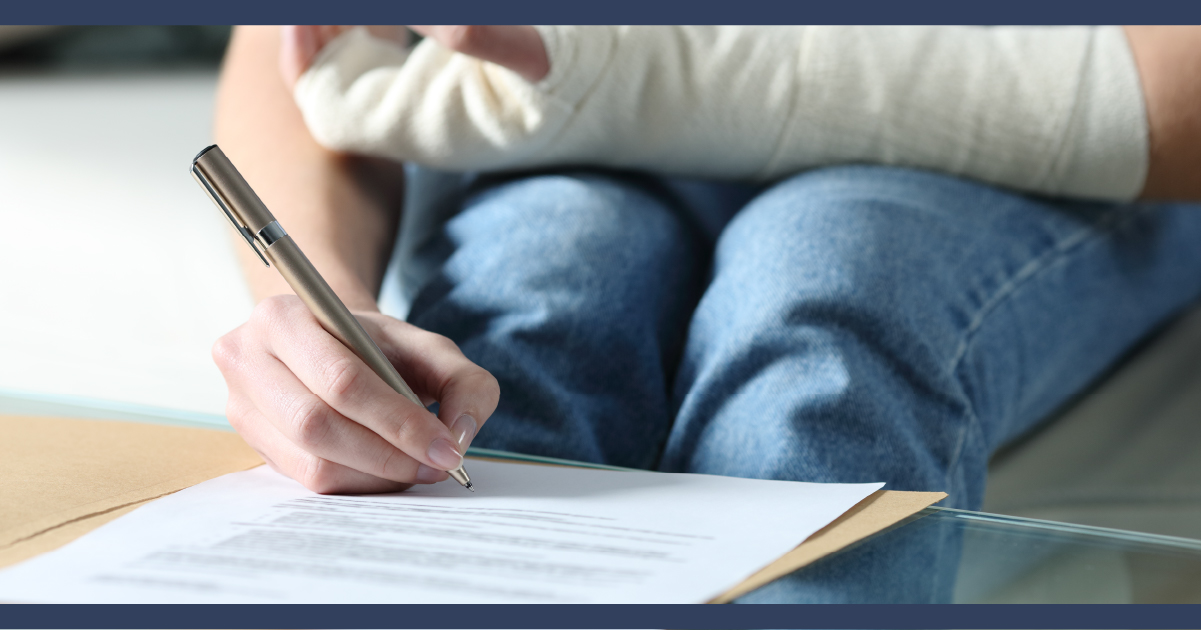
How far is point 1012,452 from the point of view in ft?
1.78

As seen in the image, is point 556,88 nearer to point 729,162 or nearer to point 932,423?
point 729,162

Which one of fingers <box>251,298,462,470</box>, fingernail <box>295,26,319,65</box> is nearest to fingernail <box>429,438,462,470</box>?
fingers <box>251,298,462,470</box>

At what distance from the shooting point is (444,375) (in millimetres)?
339

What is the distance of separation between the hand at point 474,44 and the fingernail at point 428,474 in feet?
0.73

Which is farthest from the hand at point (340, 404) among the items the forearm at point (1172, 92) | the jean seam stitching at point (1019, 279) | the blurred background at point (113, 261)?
the forearm at point (1172, 92)

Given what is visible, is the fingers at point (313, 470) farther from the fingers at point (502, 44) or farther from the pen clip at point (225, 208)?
the fingers at point (502, 44)

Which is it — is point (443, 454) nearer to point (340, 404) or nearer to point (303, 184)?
point (340, 404)

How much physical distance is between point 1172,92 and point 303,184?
0.53 meters

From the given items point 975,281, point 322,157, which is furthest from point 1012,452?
point 322,157

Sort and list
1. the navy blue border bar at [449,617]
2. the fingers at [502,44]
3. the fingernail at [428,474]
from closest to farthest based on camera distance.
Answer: the navy blue border bar at [449,617], the fingernail at [428,474], the fingers at [502,44]

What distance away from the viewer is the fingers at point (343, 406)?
302mm

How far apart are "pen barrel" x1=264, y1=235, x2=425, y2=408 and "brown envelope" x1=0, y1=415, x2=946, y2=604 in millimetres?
85

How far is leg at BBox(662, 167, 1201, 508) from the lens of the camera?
1.24 ft

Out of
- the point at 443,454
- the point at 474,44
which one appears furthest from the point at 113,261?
the point at 443,454
